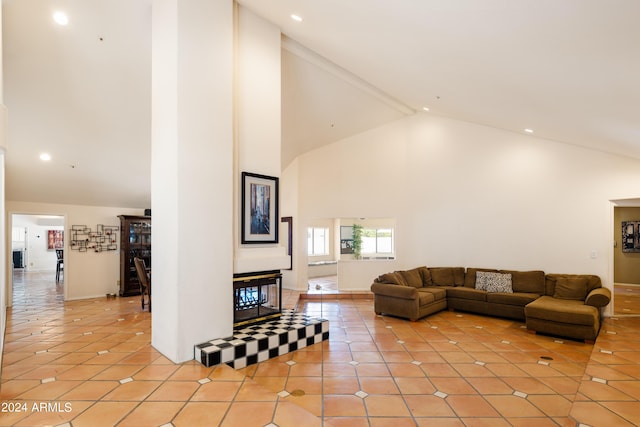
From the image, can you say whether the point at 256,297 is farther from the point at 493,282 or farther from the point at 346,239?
the point at 346,239

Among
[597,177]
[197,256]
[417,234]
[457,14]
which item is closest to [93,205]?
[197,256]

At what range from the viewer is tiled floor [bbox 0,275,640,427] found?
249cm

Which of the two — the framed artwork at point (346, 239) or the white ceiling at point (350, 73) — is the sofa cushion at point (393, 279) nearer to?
the white ceiling at point (350, 73)

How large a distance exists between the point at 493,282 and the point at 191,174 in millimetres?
5785

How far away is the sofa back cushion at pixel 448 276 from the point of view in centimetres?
699

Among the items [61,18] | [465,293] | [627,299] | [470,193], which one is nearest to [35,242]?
[61,18]

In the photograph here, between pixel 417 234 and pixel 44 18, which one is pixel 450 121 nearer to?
pixel 417 234

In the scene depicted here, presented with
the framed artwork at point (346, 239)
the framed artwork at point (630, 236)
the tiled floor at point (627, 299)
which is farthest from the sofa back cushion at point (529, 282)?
the framed artwork at point (346, 239)

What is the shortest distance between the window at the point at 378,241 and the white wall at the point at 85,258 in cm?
710

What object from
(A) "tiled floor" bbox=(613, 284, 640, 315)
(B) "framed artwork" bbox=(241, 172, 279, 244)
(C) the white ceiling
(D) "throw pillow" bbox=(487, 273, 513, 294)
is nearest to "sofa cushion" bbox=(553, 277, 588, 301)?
(D) "throw pillow" bbox=(487, 273, 513, 294)

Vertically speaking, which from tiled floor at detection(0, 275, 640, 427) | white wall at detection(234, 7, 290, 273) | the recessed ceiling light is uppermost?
the recessed ceiling light

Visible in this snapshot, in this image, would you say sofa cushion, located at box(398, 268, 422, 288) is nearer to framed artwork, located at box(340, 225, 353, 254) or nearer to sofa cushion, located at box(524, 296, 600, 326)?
sofa cushion, located at box(524, 296, 600, 326)

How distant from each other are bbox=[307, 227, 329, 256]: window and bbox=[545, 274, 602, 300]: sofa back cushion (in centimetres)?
668

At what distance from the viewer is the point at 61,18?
3.62 m
